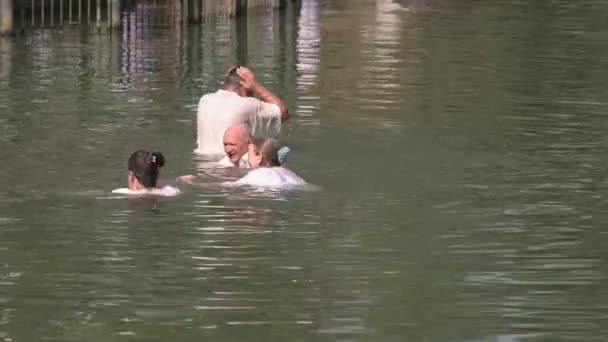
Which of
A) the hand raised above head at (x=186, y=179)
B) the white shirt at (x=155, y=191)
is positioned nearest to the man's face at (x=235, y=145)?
the hand raised above head at (x=186, y=179)

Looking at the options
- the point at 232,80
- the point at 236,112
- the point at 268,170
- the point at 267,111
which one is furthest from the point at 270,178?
the point at 232,80

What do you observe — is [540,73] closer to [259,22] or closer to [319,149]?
[319,149]

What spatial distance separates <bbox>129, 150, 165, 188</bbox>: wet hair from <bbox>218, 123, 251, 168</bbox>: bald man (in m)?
1.41

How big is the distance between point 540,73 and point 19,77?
26.0 feet

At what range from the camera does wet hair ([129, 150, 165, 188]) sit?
14.6m

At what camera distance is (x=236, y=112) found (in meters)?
17.6

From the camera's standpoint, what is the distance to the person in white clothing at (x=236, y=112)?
17.6 meters

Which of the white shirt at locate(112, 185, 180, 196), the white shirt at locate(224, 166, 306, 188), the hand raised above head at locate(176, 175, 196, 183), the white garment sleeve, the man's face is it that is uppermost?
the white garment sleeve

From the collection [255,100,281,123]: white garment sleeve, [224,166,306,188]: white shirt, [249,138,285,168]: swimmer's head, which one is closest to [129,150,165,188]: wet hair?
[224,166,306,188]: white shirt

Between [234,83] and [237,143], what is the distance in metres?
1.76

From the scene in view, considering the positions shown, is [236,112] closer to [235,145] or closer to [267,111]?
[267,111]

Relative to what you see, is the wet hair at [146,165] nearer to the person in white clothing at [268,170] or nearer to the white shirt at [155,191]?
the white shirt at [155,191]

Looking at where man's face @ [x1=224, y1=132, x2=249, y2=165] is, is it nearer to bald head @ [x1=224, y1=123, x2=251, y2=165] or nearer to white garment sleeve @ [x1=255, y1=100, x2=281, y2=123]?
bald head @ [x1=224, y1=123, x2=251, y2=165]

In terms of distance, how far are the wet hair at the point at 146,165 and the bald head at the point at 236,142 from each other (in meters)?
1.41
